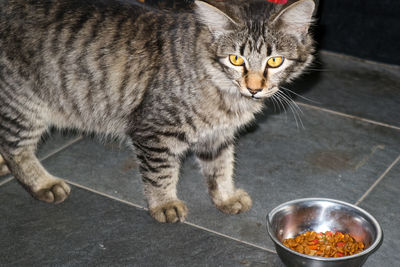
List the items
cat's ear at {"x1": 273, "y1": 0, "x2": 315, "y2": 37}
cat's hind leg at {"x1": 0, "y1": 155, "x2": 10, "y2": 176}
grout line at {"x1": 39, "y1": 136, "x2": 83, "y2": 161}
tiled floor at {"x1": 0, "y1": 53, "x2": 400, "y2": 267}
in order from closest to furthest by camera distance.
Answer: cat's ear at {"x1": 273, "y1": 0, "x2": 315, "y2": 37}
tiled floor at {"x1": 0, "y1": 53, "x2": 400, "y2": 267}
cat's hind leg at {"x1": 0, "y1": 155, "x2": 10, "y2": 176}
grout line at {"x1": 39, "y1": 136, "x2": 83, "y2": 161}

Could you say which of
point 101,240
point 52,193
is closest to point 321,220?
point 101,240

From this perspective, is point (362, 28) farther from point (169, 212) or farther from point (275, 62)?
point (169, 212)

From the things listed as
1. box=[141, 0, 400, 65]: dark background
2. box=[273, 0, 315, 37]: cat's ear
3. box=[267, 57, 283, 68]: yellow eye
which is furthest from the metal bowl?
box=[141, 0, 400, 65]: dark background

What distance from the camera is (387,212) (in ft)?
7.04

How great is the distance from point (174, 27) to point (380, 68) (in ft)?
6.41

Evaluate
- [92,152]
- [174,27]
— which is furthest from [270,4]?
[92,152]

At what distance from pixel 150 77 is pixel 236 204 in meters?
0.60

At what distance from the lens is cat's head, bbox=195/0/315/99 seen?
1.71m

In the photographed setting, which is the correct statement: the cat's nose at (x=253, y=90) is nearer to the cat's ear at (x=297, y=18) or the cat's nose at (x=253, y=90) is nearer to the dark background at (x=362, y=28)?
the cat's ear at (x=297, y=18)

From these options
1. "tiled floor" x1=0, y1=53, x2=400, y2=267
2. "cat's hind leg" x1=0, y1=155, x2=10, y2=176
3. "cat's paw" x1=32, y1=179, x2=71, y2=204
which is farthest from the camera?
"cat's hind leg" x1=0, y1=155, x2=10, y2=176

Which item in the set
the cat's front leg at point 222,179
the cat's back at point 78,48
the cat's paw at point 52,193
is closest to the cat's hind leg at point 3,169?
the cat's paw at point 52,193

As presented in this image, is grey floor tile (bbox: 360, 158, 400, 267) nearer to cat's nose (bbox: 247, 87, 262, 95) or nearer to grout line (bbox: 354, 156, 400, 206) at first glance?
grout line (bbox: 354, 156, 400, 206)

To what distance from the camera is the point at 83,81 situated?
2021mm

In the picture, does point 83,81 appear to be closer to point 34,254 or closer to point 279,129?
point 34,254
